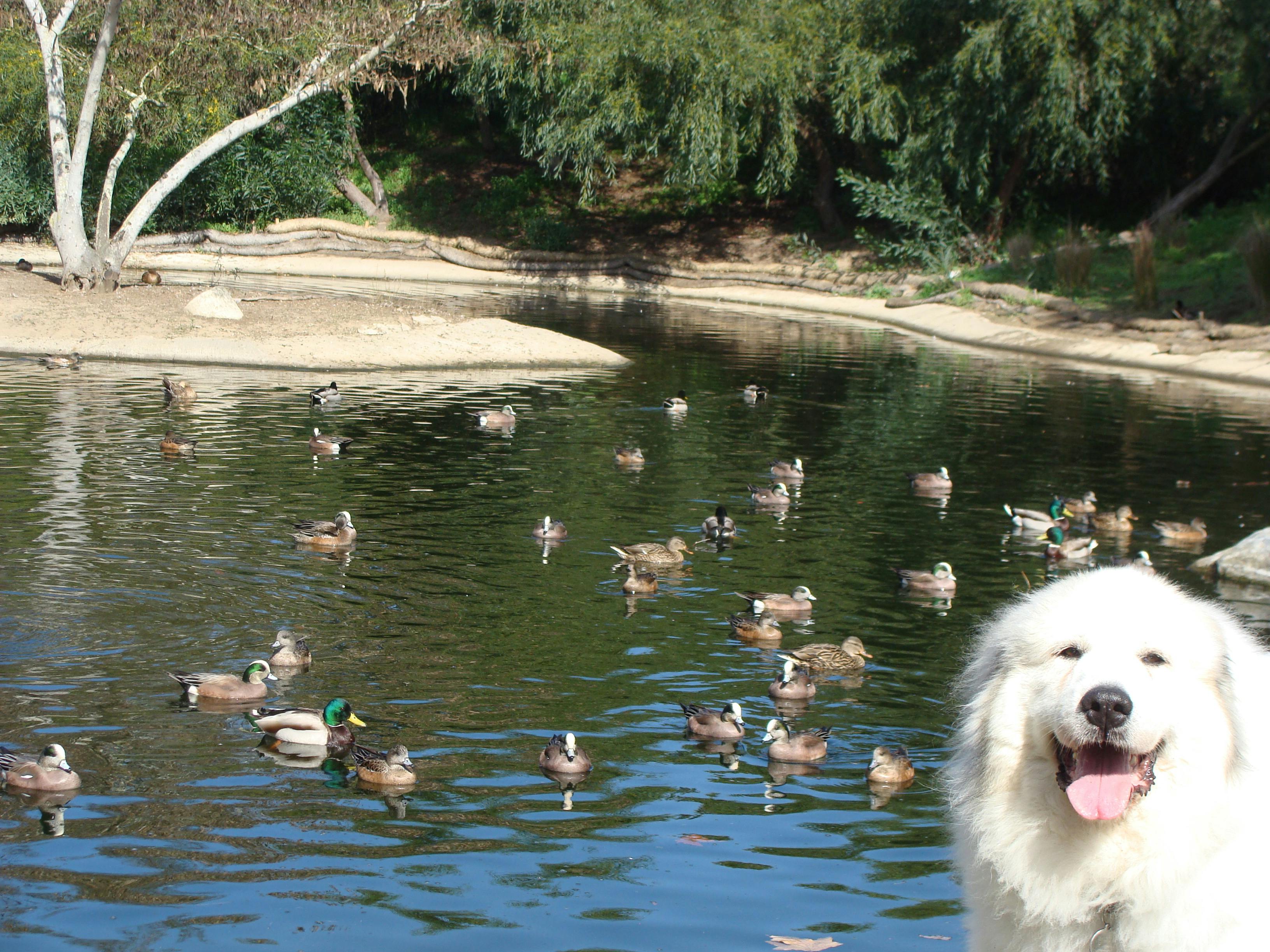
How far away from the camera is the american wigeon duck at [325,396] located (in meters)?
22.7

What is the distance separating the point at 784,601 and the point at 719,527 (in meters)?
2.99

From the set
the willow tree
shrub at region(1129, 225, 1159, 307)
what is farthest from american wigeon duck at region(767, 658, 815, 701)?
shrub at region(1129, 225, 1159, 307)

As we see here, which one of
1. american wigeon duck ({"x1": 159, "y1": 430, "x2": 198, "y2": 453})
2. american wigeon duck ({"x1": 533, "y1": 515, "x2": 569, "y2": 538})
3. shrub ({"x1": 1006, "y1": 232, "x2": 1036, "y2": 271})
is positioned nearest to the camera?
american wigeon duck ({"x1": 533, "y1": 515, "x2": 569, "y2": 538})

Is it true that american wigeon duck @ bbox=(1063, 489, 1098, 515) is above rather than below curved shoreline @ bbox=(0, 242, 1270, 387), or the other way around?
below

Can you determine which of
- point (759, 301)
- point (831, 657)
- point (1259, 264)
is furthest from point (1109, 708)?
point (759, 301)

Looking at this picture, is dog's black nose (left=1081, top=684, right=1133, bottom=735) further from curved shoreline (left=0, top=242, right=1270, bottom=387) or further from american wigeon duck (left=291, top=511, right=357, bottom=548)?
curved shoreline (left=0, top=242, right=1270, bottom=387)

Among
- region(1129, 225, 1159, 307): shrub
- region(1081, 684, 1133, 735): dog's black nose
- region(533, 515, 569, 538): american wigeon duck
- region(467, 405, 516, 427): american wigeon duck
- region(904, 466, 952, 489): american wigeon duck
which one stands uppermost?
region(1129, 225, 1159, 307): shrub

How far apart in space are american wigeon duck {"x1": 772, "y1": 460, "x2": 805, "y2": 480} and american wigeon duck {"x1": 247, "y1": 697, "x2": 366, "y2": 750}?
1026 cm

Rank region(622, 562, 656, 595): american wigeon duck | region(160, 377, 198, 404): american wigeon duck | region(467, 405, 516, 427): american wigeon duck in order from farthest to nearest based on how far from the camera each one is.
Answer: region(160, 377, 198, 404): american wigeon duck, region(467, 405, 516, 427): american wigeon duck, region(622, 562, 656, 595): american wigeon duck

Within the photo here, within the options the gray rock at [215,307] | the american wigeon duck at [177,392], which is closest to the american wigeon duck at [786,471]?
the american wigeon duck at [177,392]

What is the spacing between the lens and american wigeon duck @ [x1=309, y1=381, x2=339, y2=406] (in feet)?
74.4

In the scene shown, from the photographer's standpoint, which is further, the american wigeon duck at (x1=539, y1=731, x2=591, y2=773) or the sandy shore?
the sandy shore

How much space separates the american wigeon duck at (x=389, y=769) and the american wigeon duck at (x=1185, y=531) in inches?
435

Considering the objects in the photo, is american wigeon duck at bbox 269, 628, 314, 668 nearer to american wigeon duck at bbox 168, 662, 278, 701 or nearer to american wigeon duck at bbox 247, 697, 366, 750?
american wigeon duck at bbox 168, 662, 278, 701
